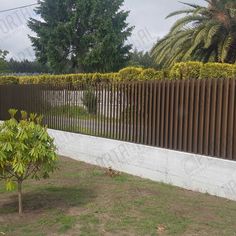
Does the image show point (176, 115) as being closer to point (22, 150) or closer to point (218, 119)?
point (218, 119)

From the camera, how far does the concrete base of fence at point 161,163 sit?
7.02m

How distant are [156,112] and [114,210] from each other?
9.31ft

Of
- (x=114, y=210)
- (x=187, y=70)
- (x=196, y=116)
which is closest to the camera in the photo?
(x=114, y=210)

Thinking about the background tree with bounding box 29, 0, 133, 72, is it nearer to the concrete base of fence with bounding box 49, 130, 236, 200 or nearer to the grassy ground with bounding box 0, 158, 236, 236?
the concrete base of fence with bounding box 49, 130, 236, 200

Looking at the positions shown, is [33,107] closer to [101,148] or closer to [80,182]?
[101,148]

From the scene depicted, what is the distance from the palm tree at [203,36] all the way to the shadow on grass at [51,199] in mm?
9991

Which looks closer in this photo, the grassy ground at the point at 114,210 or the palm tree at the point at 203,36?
the grassy ground at the point at 114,210

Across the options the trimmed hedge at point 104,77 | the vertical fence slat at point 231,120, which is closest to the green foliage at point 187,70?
the trimmed hedge at point 104,77

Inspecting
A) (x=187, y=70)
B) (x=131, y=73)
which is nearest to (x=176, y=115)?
(x=187, y=70)

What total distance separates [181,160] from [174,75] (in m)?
5.65

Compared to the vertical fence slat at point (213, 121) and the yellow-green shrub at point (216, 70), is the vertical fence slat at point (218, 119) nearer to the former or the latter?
the vertical fence slat at point (213, 121)

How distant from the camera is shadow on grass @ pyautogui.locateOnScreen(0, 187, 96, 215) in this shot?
22.6 feet

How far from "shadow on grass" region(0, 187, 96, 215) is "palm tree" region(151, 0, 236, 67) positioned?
9991mm

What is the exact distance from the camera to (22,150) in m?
6.27
